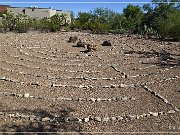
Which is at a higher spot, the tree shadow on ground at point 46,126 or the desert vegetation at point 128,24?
the desert vegetation at point 128,24

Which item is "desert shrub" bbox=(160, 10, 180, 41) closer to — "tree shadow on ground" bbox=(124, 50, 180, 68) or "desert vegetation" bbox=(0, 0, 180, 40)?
"desert vegetation" bbox=(0, 0, 180, 40)

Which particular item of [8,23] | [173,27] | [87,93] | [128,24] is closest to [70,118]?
[87,93]

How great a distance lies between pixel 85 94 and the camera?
909 cm

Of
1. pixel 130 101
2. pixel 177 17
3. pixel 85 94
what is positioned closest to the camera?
pixel 130 101

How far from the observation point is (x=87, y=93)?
361 inches

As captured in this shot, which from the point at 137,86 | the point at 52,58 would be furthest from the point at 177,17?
the point at 137,86

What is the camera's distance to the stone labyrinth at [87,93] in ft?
22.8

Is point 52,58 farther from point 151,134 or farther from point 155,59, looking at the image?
point 151,134

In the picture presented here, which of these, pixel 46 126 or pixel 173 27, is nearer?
pixel 46 126

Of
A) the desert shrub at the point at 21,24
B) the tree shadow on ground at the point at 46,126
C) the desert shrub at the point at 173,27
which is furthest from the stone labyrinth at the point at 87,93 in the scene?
the desert shrub at the point at 21,24

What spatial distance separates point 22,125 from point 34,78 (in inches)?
149

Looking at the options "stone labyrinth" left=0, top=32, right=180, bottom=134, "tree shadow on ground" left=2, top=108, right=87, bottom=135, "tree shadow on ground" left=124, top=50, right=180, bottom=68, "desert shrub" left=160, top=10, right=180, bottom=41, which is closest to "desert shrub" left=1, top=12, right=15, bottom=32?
"desert shrub" left=160, top=10, right=180, bottom=41

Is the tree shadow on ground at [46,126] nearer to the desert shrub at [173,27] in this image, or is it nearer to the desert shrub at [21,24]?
the desert shrub at [173,27]

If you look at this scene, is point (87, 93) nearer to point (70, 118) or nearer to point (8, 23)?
point (70, 118)
